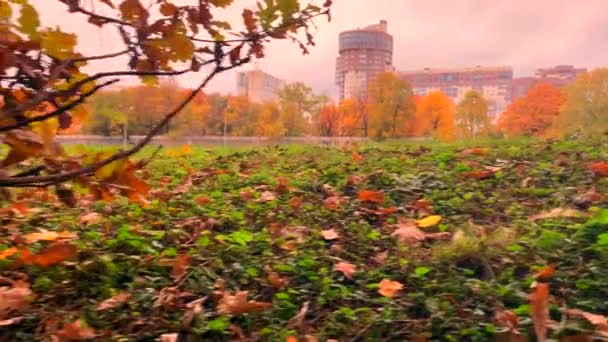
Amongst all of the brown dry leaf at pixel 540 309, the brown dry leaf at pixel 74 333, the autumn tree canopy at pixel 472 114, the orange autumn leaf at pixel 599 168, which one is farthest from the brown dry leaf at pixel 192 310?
the autumn tree canopy at pixel 472 114

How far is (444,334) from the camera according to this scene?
6.28ft

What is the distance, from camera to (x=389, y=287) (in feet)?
7.21

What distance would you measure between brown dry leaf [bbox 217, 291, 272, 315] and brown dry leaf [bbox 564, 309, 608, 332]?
3.56 ft

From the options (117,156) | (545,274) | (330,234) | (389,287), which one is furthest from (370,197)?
(117,156)

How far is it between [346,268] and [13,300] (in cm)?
130

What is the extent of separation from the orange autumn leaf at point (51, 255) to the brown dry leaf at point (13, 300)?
18cm

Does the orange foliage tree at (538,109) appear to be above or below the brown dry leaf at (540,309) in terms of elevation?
above

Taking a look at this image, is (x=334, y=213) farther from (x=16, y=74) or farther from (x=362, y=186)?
(x=16, y=74)

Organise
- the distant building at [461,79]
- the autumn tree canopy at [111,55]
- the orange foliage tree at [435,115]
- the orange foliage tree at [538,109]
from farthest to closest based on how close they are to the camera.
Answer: the distant building at [461,79]
the orange foliage tree at [435,115]
the orange foliage tree at [538,109]
the autumn tree canopy at [111,55]

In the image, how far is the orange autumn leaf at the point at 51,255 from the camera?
2.18 m

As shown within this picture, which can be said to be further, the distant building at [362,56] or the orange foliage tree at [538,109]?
the distant building at [362,56]

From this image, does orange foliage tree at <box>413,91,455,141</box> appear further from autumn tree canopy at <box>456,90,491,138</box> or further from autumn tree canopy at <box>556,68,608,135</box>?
autumn tree canopy at <box>556,68,608,135</box>

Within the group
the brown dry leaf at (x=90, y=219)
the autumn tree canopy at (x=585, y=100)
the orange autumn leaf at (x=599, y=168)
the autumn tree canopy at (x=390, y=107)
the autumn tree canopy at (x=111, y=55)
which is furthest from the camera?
the autumn tree canopy at (x=390, y=107)

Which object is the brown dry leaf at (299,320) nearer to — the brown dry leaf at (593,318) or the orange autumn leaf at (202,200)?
the brown dry leaf at (593,318)
